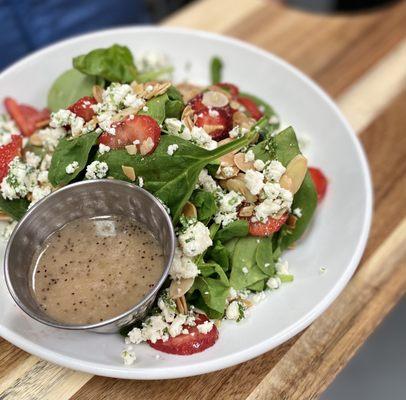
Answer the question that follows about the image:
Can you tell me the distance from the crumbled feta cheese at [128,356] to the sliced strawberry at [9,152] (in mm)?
825

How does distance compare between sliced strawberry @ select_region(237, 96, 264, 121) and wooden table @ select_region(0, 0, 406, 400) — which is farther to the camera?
sliced strawberry @ select_region(237, 96, 264, 121)

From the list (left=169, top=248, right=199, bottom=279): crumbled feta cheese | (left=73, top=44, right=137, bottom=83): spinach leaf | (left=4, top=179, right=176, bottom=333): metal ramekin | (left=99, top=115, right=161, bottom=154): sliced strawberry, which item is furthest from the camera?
(left=73, top=44, right=137, bottom=83): spinach leaf

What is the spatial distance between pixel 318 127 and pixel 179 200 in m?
0.92

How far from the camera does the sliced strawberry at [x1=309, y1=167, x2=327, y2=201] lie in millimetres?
2340

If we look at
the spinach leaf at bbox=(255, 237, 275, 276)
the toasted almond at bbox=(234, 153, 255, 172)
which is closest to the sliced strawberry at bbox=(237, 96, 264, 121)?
the toasted almond at bbox=(234, 153, 255, 172)

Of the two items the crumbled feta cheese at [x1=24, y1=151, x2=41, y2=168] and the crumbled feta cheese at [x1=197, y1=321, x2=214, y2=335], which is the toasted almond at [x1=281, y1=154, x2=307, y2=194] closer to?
the crumbled feta cheese at [x1=197, y1=321, x2=214, y2=335]

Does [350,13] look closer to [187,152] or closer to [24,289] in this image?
[187,152]

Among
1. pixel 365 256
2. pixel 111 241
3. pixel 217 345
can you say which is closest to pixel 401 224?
pixel 365 256

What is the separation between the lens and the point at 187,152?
1.92 metres

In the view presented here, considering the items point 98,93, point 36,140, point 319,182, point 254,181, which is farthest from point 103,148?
point 319,182

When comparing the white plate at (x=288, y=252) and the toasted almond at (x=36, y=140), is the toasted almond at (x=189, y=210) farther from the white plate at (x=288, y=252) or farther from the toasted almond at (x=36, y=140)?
the toasted almond at (x=36, y=140)

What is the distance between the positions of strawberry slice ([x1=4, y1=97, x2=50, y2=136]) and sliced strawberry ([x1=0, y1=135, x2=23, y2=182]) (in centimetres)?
12

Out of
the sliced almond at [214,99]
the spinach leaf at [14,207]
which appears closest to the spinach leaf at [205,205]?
the sliced almond at [214,99]

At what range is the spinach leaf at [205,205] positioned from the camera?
1.95m
